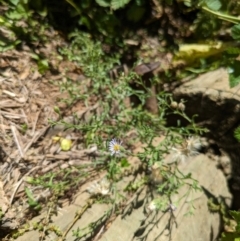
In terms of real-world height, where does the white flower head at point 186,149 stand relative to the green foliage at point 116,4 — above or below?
below

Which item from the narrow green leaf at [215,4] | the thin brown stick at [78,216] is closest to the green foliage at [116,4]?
the narrow green leaf at [215,4]

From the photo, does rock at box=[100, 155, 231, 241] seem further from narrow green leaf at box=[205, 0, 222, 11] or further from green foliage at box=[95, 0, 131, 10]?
green foliage at box=[95, 0, 131, 10]

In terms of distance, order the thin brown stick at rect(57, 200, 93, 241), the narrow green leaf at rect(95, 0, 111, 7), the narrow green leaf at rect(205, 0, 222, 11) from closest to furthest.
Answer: the thin brown stick at rect(57, 200, 93, 241) < the narrow green leaf at rect(205, 0, 222, 11) < the narrow green leaf at rect(95, 0, 111, 7)

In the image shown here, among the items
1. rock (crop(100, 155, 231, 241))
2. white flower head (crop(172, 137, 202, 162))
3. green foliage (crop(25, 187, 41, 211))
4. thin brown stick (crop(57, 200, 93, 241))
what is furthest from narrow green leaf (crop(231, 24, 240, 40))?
green foliage (crop(25, 187, 41, 211))

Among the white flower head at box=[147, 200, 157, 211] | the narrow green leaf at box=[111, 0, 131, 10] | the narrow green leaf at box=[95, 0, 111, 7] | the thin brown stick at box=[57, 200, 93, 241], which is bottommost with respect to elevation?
the thin brown stick at box=[57, 200, 93, 241]

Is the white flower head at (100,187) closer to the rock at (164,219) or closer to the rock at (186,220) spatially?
the rock at (164,219)

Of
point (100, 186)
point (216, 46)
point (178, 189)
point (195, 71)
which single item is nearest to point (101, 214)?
point (100, 186)
